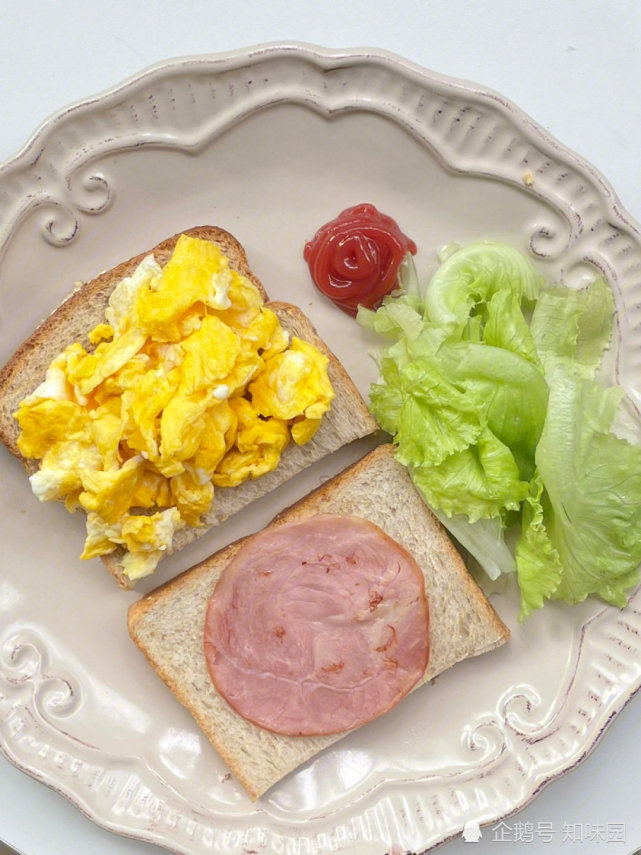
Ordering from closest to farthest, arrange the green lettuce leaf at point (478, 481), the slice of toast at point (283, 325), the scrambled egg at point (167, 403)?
the scrambled egg at point (167, 403), the green lettuce leaf at point (478, 481), the slice of toast at point (283, 325)

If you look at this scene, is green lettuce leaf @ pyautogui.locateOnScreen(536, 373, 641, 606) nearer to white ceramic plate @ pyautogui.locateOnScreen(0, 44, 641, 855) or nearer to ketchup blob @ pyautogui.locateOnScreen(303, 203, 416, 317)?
white ceramic plate @ pyautogui.locateOnScreen(0, 44, 641, 855)

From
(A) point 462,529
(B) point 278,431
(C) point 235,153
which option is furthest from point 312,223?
(A) point 462,529

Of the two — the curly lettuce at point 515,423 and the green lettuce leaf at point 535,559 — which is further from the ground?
the curly lettuce at point 515,423

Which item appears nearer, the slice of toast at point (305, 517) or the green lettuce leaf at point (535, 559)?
the green lettuce leaf at point (535, 559)

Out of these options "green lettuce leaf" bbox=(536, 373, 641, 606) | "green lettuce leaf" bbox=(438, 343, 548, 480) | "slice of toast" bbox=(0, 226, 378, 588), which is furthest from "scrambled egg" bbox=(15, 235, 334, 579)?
"green lettuce leaf" bbox=(536, 373, 641, 606)

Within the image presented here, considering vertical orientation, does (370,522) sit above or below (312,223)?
below

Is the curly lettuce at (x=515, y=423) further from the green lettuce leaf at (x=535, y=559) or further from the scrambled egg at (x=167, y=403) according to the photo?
the scrambled egg at (x=167, y=403)

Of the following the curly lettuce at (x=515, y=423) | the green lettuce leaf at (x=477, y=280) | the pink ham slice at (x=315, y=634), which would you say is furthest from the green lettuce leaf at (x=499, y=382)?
the pink ham slice at (x=315, y=634)

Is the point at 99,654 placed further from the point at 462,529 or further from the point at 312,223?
the point at 312,223
